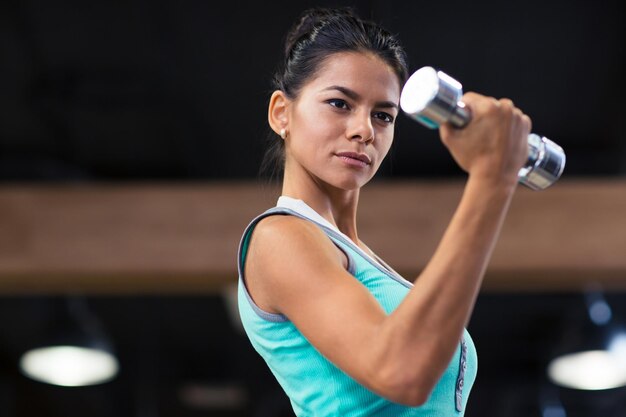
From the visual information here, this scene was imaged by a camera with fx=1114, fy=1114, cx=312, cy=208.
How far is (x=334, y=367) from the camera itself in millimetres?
1183

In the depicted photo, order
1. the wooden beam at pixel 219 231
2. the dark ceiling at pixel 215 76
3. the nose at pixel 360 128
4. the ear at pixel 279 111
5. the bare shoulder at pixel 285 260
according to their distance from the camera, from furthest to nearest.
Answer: the wooden beam at pixel 219 231
the dark ceiling at pixel 215 76
the ear at pixel 279 111
the nose at pixel 360 128
the bare shoulder at pixel 285 260

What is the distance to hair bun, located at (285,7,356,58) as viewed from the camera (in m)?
1.45

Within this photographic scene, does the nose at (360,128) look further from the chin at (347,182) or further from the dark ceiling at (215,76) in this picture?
the dark ceiling at (215,76)

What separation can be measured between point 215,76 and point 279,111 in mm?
3530

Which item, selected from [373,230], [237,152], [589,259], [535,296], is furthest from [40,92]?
[535,296]

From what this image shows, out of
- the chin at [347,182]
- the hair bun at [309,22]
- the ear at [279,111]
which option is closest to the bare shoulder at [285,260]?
the chin at [347,182]

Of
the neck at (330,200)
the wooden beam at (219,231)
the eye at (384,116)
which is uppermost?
the wooden beam at (219,231)

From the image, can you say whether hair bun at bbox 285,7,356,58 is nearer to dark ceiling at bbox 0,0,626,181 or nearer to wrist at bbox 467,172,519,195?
wrist at bbox 467,172,519,195

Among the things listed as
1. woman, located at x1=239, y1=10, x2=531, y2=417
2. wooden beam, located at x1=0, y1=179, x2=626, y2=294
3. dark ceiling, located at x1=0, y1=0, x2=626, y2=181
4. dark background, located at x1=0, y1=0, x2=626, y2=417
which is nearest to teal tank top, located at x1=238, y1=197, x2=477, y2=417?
woman, located at x1=239, y1=10, x2=531, y2=417

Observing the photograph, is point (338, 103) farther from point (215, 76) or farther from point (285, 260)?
point (215, 76)

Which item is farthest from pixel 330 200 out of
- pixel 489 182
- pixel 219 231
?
pixel 219 231

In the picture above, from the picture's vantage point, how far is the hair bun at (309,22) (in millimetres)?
1445

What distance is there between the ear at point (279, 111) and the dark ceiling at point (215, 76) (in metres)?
2.49

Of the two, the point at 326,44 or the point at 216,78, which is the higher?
the point at 216,78
